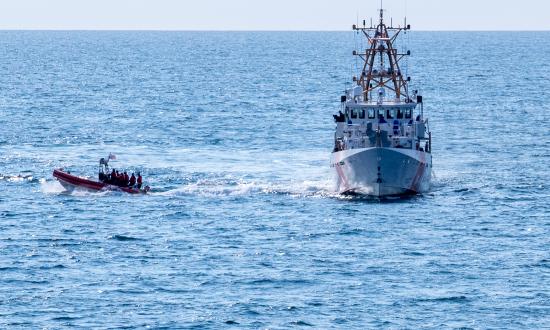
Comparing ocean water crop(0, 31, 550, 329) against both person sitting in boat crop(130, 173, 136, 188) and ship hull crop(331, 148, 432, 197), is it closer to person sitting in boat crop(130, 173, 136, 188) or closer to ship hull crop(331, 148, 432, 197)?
ship hull crop(331, 148, 432, 197)

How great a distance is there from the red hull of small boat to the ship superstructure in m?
14.6

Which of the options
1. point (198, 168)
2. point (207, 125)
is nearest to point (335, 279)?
point (198, 168)

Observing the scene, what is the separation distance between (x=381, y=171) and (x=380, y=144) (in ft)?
8.15

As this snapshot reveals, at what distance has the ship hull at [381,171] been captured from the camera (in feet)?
Result: 293

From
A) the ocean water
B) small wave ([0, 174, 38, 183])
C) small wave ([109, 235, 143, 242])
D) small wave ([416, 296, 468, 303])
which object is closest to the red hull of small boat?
the ocean water

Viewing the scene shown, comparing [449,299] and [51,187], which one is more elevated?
[51,187]

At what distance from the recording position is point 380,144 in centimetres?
9119

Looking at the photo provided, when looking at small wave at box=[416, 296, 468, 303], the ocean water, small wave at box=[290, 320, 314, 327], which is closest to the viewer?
small wave at box=[290, 320, 314, 327]

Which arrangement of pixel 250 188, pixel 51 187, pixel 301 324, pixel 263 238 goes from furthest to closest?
pixel 51 187 → pixel 250 188 → pixel 263 238 → pixel 301 324

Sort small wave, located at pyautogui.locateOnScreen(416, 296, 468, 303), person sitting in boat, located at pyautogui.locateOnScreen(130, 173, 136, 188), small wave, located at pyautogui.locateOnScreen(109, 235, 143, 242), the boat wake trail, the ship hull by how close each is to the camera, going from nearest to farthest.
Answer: small wave, located at pyautogui.locateOnScreen(416, 296, 468, 303)
small wave, located at pyautogui.locateOnScreen(109, 235, 143, 242)
the ship hull
person sitting in boat, located at pyautogui.locateOnScreen(130, 173, 136, 188)
the boat wake trail

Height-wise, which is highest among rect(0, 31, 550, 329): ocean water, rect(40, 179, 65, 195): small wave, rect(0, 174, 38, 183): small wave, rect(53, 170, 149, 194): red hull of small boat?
rect(53, 170, 149, 194): red hull of small boat

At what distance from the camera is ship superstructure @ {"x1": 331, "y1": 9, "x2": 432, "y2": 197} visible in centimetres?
8962

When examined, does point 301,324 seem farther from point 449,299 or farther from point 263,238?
point 263,238

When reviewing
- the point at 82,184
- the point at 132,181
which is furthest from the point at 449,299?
the point at 82,184
